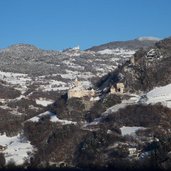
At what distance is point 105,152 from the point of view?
102 metres

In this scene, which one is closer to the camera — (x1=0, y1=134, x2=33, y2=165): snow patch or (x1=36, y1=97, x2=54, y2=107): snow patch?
(x1=0, y1=134, x2=33, y2=165): snow patch

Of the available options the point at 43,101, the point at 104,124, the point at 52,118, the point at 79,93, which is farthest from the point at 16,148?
the point at 43,101

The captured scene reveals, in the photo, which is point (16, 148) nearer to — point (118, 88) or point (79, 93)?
point (79, 93)

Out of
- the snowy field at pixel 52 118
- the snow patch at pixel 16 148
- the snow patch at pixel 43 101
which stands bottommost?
the snow patch at pixel 16 148

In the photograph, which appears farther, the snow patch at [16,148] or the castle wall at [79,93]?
the castle wall at [79,93]

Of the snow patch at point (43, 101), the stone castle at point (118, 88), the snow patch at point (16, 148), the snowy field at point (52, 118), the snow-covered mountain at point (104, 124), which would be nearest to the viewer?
the snow-covered mountain at point (104, 124)

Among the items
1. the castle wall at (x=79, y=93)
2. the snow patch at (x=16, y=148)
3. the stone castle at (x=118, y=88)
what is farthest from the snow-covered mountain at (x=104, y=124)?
the stone castle at (x=118, y=88)

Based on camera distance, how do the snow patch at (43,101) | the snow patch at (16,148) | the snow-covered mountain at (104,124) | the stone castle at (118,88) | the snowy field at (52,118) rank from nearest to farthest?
1. the snow-covered mountain at (104,124)
2. the snow patch at (16,148)
3. the snowy field at (52,118)
4. the stone castle at (118,88)
5. the snow patch at (43,101)

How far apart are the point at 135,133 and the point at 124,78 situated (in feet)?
104

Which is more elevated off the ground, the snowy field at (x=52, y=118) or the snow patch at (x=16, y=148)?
the snowy field at (x=52, y=118)

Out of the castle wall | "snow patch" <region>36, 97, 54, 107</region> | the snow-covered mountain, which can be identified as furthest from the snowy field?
"snow patch" <region>36, 97, 54, 107</region>

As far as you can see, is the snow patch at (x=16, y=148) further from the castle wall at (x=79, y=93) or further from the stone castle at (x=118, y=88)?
the stone castle at (x=118, y=88)

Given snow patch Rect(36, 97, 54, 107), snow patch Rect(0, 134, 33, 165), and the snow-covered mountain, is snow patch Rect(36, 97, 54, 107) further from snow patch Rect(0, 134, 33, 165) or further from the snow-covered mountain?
snow patch Rect(0, 134, 33, 165)

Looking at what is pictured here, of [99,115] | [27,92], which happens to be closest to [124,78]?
[99,115]
